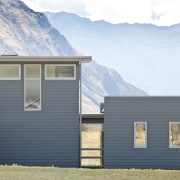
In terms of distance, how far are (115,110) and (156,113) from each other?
204 cm

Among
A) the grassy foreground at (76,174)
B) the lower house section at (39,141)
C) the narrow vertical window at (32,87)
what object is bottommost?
the grassy foreground at (76,174)

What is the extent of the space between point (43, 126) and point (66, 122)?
1.17 metres

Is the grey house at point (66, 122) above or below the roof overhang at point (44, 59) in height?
below

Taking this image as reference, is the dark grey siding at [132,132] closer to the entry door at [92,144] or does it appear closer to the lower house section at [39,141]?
the entry door at [92,144]

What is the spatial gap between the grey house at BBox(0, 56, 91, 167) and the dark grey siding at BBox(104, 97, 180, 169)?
5.51 ft

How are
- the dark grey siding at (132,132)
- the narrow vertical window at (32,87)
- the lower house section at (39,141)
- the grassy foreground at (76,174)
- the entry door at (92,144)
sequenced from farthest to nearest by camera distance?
the entry door at (92,144), the narrow vertical window at (32,87), the lower house section at (39,141), the dark grey siding at (132,132), the grassy foreground at (76,174)

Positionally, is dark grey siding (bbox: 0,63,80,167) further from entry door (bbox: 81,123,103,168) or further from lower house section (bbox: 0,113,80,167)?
entry door (bbox: 81,123,103,168)

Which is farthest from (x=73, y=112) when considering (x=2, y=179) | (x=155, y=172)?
(x=2, y=179)

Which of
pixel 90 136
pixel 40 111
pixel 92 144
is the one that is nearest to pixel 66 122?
pixel 40 111

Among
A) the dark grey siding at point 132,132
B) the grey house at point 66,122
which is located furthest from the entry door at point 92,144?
the dark grey siding at point 132,132

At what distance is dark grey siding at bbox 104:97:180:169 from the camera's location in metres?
31.2

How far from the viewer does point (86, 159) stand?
33.3 metres

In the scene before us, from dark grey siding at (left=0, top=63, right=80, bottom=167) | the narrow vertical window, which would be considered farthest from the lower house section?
the narrow vertical window

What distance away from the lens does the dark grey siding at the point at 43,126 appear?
104 feet
